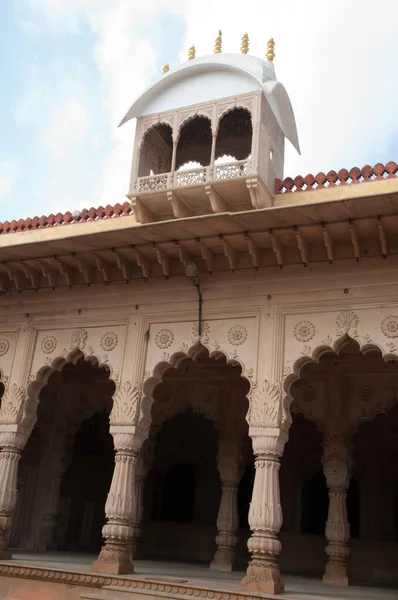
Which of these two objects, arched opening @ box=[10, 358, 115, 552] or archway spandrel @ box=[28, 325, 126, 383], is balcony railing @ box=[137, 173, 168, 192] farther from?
arched opening @ box=[10, 358, 115, 552]

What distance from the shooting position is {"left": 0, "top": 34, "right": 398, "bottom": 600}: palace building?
7414 millimetres

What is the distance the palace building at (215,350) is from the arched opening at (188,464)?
0.15 feet

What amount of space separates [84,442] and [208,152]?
20.3ft

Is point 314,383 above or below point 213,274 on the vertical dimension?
below

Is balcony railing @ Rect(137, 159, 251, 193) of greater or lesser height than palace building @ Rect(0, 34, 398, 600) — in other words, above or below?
above

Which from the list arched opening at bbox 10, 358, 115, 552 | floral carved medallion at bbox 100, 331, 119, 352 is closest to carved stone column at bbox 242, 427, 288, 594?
floral carved medallion at bbox 100, 331, 119, 352

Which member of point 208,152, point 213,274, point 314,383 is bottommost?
point 314,383

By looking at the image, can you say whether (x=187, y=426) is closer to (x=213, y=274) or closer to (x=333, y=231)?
(x=213, y=274)

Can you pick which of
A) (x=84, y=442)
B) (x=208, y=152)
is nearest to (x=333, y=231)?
(x=208, y=152)

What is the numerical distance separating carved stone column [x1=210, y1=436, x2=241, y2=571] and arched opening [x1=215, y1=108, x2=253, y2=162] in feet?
15.2

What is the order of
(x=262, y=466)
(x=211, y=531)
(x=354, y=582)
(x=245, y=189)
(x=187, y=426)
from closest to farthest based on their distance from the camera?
(x=262, y=466), (x=245, y=189), (x=354, y=582), (x=211, y=531), (x=187, y=426)

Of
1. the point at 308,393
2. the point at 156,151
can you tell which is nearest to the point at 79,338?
the point at 156,151

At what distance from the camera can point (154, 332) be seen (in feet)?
28.0

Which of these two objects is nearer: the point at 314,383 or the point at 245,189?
the point at 245,189
